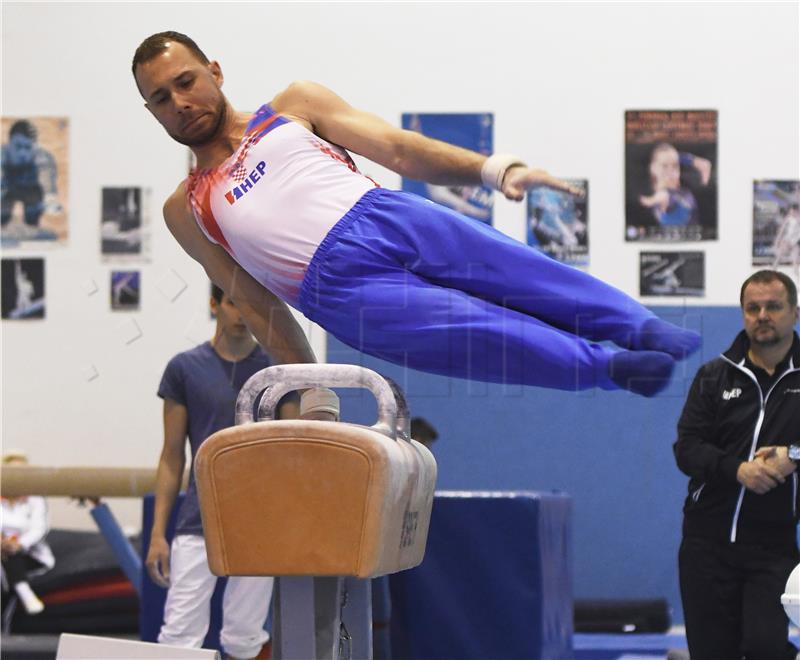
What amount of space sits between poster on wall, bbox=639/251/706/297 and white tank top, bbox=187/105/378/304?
1.69 m

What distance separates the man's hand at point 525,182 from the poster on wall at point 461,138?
1.50 metres

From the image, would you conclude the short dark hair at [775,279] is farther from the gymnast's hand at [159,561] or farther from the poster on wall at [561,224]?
the gymnast's hand at [159,561]

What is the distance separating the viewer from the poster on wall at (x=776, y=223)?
4363 mm

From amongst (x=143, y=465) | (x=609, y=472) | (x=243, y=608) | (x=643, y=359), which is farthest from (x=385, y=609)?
(x=643, y=359)

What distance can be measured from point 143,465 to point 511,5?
7.58ft

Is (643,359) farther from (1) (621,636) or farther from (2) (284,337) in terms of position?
(1) (621,636)

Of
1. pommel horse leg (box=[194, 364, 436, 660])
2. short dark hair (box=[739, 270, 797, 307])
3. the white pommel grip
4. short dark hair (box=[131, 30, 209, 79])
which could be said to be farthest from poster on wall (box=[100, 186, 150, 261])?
pommel horse leg (box=[194, 364, 436, 660])

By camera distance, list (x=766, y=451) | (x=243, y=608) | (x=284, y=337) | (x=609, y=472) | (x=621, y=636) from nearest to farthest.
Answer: (x=284, y=337) → (x=766, y=451) → (x=243, y=608) → (x=609, y=472) → (x=621, y=636)

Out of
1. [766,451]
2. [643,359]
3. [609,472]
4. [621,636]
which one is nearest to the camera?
[643,359]

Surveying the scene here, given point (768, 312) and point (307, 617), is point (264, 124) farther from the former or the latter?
→ point (768, 312)

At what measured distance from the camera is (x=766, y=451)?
11.2 feet

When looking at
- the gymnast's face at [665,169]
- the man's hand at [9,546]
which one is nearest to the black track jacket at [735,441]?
the gymnast's face at [665,169]

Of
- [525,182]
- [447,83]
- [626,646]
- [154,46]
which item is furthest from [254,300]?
[626,646]

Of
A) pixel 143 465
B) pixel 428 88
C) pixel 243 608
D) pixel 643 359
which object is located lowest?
pixel 243 608
